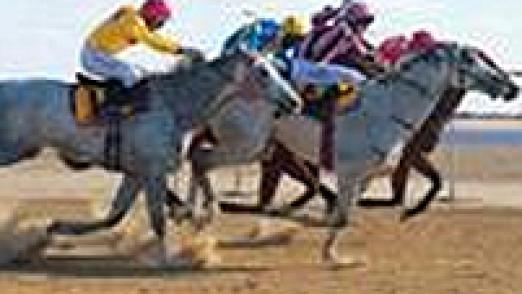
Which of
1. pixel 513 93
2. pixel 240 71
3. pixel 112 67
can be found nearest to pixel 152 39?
pixel 112 67

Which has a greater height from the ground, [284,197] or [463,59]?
[463,59]

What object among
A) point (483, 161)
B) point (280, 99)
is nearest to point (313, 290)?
point (280, 99)

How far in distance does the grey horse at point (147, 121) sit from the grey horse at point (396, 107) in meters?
Result: 0.90

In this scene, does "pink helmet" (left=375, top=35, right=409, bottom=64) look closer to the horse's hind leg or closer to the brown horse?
the brown horse

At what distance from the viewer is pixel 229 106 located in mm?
17938

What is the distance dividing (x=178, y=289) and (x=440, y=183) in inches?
195

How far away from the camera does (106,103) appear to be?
1719 centimetres

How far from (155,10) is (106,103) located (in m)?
1.02

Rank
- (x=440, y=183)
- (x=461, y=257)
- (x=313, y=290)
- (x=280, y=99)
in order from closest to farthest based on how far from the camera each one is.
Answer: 1. (x=313, y=290)
2. (x=280, y=99)
3. (x=461, y=257)
4. (x=440, y=183)

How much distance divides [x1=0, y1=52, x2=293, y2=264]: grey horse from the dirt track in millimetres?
884

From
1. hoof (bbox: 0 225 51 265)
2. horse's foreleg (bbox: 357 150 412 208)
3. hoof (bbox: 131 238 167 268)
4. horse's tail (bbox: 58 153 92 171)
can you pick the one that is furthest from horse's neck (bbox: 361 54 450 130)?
hoof (bbox: 0 225 51 265)

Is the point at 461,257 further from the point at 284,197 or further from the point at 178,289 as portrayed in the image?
the point at 284,197

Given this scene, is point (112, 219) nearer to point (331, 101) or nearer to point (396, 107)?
point (331, 101)

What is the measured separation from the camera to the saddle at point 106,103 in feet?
56.0
